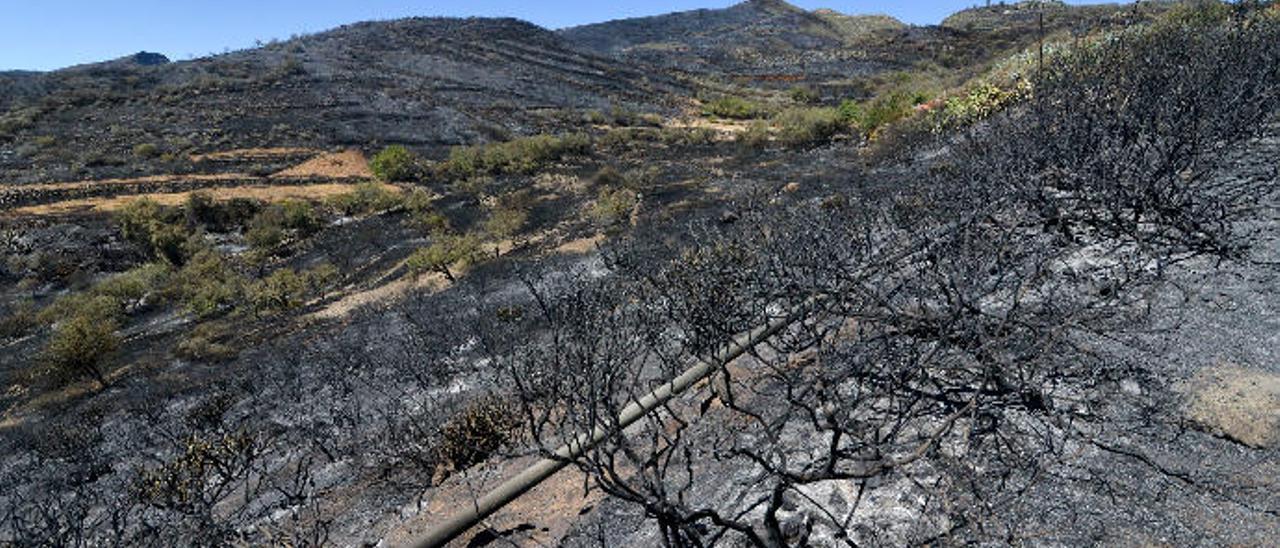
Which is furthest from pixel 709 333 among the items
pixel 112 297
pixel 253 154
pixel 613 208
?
pixel 253 154

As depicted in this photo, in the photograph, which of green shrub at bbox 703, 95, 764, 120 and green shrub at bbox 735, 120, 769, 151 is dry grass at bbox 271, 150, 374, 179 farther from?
green shrub at bbox 703, 95, 764, 120

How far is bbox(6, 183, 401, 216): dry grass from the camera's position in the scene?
2647 cm

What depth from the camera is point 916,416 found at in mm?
4625

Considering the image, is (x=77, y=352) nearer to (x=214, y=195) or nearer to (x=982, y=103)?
(x=214, y=195)

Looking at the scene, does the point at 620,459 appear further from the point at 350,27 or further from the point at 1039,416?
the point at 350,27

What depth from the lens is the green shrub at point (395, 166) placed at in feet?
101

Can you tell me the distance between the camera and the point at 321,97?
46.6m

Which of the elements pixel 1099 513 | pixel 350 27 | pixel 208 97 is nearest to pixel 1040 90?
pixel 1099 513

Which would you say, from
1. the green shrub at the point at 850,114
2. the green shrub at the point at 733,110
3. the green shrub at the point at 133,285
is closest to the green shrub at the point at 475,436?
the green shrub at the point at 133,285

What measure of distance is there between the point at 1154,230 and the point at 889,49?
7323 cm

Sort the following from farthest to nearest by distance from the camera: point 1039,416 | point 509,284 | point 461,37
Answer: point 461,37 < point 509,284 < point 1039,416

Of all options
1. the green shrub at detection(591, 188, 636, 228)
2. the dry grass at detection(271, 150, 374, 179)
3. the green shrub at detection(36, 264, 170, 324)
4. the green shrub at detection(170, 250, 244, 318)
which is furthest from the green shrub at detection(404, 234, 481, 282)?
the dry grass at detection(271, 150, 374, 179)

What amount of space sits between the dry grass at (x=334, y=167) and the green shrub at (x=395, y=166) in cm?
98

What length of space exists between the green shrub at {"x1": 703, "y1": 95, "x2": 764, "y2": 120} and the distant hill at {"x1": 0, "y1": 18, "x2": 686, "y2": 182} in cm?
462
